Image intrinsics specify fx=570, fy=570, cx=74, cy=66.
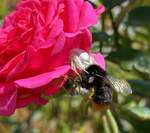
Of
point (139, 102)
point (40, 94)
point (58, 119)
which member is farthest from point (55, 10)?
point (58, 119)

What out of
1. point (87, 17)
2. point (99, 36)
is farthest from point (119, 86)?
point (99, 36)

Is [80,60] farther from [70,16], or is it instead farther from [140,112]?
[140,112]

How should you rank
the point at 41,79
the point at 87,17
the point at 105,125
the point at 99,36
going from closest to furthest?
the point at 41,79 → the point at 87,17 → the point at 99,36 → the point at 105,125

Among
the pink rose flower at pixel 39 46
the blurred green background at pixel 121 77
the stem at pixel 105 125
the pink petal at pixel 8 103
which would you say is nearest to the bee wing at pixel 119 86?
the pink rose flower at pixel 39 46

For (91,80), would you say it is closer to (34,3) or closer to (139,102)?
(34,3)

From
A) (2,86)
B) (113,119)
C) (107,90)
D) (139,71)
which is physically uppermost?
(2,86)

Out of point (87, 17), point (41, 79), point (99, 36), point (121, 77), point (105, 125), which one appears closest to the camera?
point (41, 79)

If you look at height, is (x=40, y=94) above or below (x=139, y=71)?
above

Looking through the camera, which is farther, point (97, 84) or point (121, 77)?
point (121, 77)
